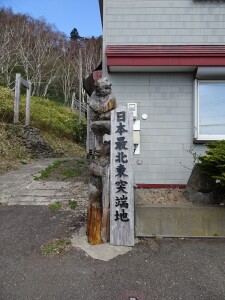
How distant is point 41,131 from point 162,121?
956 centimetres

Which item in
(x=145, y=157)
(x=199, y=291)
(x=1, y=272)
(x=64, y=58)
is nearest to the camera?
(x=199, y=291)

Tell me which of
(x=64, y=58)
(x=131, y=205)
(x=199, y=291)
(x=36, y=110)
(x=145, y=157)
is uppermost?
(x=64, y=58)

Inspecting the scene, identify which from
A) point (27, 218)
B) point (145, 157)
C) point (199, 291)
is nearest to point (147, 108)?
point (145, 157)

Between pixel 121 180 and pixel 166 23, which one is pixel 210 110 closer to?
pixel 166 23

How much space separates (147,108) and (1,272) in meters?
4.40

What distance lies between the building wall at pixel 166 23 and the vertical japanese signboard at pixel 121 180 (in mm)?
2926

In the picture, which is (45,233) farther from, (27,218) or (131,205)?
(131,205)

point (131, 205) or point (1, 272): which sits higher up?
point (131, 205)

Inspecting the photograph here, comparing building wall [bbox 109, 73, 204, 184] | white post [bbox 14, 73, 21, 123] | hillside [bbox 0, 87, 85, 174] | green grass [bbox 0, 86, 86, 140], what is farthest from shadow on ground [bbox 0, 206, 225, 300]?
green grass [bbox 0, 86, 86, 140]

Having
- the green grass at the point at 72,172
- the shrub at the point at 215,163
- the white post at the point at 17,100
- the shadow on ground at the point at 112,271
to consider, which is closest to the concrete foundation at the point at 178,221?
the shadow on ground at the point at 112,271

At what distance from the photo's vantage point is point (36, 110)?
16.5 m

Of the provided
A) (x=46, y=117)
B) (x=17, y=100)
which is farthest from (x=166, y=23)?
(x=46, y=117)

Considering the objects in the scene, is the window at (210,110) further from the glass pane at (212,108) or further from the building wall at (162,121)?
the building wall at (162,121)

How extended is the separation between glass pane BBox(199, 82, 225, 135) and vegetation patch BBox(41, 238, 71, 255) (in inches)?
152
